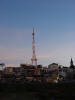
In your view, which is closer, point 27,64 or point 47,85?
point 47,85

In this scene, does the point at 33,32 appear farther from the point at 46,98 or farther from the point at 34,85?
the point at 46,98

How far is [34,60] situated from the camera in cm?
10138

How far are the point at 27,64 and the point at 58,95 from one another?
78526 millimetres

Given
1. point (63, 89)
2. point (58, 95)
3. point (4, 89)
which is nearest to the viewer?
point (58, 95)

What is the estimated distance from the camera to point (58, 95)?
26.7 m

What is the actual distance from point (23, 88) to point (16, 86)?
1351mm

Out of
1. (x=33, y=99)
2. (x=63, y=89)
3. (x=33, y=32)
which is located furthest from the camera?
(x=33, y=32)

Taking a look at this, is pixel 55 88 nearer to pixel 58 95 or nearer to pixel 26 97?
pixel 58 95

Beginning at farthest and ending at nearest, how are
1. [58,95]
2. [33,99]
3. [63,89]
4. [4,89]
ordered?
[63,89], [4,89], [58,95], [33,99]

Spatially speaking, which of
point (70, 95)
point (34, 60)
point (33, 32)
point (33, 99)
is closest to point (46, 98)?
point (33, 99)

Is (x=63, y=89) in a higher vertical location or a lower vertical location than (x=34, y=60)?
lower

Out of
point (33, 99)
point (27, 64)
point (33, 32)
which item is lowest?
point (33, 99)

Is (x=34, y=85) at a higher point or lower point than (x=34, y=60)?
lower

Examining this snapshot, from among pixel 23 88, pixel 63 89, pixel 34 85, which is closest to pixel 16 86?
pixel 23 88
